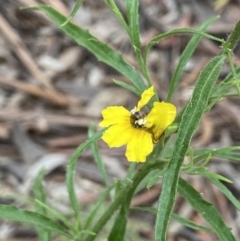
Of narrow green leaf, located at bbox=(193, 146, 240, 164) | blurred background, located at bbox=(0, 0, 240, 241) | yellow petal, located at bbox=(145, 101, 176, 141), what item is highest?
blurred background, located at bbox=(0, 0, 240, 241)

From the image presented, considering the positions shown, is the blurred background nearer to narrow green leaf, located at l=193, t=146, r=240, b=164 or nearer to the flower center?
narrow green leaf, located at l=193, t=146, r=240, b=164

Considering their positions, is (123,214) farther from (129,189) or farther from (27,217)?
(27,217)


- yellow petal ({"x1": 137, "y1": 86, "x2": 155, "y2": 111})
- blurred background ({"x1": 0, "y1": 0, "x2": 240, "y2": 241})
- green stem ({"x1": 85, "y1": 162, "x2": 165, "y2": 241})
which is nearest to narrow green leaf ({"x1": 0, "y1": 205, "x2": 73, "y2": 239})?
green stem ({"x1": 85, "y1": 162, "x2": 165, "y2": 241})

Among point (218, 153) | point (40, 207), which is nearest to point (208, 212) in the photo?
point (218, 153)

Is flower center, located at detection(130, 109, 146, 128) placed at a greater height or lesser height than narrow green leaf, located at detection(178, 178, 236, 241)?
greater

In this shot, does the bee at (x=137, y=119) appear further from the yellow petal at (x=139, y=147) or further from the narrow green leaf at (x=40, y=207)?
the narrow green leaf at (x=40, y=207)

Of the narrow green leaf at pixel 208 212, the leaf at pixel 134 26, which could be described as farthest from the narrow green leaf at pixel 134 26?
the narrow green leaf at pixel 208 212
